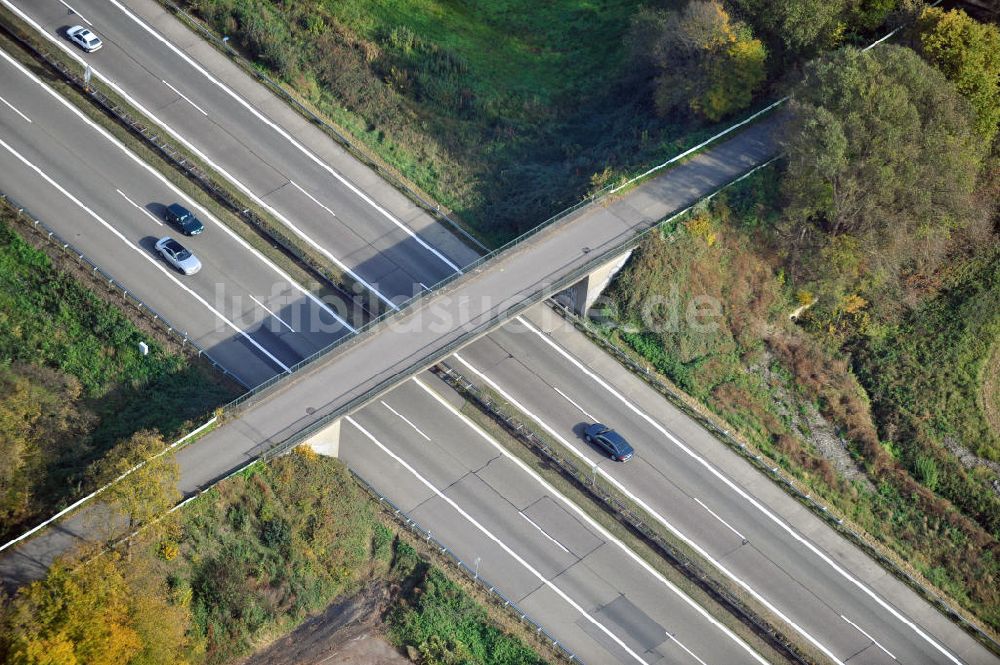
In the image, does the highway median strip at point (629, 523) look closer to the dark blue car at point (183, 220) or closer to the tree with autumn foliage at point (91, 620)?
the dark blue car at point (183, 220)

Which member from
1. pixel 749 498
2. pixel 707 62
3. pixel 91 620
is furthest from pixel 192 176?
pixel 749 498

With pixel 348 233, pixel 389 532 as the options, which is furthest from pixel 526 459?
pixel 348 233

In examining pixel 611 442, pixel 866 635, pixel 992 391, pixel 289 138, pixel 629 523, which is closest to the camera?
pixel 866 635

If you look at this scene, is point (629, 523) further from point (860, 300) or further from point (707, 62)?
point (707, 62)

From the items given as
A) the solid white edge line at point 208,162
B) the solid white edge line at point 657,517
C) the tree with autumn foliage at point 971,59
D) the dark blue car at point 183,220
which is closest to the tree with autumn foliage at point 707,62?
the tree with autumn foliage at point 971,59

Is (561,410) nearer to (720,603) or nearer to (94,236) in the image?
(720,603)

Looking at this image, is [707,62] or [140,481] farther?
[707,62]
